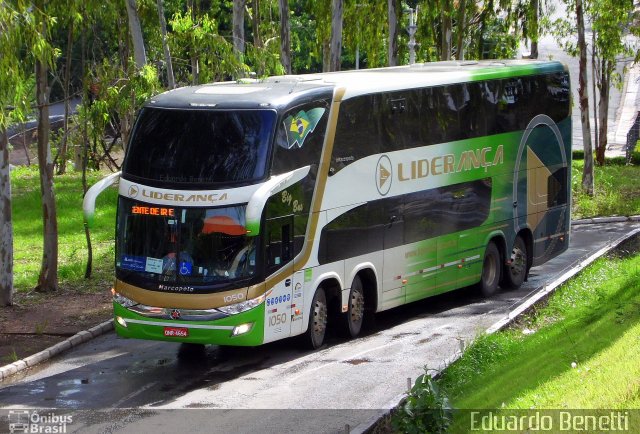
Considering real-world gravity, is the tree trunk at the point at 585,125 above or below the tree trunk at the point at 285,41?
below

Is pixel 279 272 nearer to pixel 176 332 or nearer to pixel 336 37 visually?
pixel 176 332

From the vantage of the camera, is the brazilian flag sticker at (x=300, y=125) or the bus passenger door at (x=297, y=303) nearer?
the brazilian flag sticker at (x=300, y=125)

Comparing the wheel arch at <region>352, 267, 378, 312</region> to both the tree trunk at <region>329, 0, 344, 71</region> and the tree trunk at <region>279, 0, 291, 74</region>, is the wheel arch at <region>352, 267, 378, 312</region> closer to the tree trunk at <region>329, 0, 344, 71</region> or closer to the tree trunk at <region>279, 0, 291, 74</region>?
the tree trunk at <region>329, 0, 344, 71</region>

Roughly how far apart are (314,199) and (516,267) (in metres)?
7.36

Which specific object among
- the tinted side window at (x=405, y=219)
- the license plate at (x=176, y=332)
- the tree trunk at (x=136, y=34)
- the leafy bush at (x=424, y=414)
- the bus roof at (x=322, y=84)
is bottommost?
the license plate at (x=176, y=332)

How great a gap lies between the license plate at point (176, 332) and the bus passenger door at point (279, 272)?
1165 millimetres

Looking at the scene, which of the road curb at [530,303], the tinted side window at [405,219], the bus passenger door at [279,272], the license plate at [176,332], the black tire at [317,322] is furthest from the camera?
the tinted side window at [405,219]

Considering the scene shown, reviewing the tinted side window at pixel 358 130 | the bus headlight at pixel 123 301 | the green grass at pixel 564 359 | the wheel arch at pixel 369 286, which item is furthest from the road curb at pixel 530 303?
the bus headlight at pixel 123 301

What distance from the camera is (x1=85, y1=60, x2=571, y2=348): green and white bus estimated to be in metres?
15.4

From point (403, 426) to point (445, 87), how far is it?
35.0 feet

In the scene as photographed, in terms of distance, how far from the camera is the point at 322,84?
56.8ft

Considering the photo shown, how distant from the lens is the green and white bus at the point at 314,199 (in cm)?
1541

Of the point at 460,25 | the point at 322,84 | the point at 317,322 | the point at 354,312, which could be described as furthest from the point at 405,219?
the point at 460,25

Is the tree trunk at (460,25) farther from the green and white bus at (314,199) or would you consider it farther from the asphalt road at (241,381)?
the asphalt road at (241,381)
